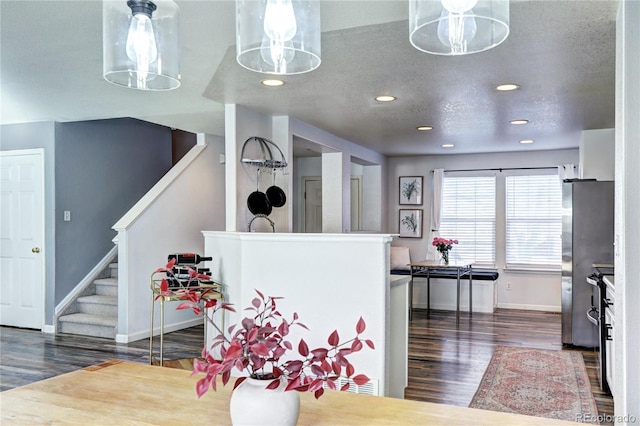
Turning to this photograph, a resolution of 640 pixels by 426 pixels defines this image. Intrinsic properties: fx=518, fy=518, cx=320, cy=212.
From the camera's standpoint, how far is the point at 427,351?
5125 mm

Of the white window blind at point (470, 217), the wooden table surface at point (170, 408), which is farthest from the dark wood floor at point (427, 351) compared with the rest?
the wooden table surface at point (170, 408)

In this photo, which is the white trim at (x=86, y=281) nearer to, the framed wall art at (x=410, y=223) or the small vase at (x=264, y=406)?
the framed wall art at (x=410, y=223)

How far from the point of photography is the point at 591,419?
3309 millimetres

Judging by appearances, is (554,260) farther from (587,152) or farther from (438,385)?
(438,385)

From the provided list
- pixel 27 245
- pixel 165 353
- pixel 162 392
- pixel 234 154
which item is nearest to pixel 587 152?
pixel 234 154

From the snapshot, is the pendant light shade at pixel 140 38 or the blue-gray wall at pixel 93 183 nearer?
the pendant light shade at pixel 140 38

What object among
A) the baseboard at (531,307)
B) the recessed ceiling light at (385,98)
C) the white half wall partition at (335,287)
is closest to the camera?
the white half wall partition at (335,287)

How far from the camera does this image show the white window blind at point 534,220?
7.53 metres

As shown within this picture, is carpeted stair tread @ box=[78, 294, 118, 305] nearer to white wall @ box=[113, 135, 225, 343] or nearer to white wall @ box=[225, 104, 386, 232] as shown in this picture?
white wall @ box=[113, 135, 225, 343]

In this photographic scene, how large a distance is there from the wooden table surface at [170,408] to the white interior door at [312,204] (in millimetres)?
7553

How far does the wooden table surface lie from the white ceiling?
185cm

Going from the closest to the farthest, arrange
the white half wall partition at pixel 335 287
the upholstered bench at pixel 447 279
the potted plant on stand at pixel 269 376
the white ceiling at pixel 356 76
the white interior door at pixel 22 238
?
the potted plant on stand at pixel 269 376 → the white ceiling at pixel 356 76 → the white half wall partition at pixel 335 287 → the white interior door at pixel 22 238 → the upholstered bench at pixel 447 279

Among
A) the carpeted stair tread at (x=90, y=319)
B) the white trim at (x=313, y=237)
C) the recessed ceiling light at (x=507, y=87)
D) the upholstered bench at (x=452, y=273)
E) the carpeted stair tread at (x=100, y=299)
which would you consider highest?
the recessed ceiling light at (x=507, y=87)

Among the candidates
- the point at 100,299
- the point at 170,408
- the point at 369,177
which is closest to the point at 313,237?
the point at 170,408
